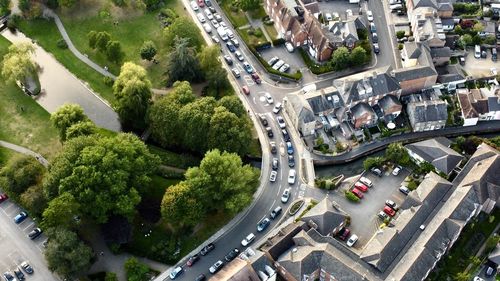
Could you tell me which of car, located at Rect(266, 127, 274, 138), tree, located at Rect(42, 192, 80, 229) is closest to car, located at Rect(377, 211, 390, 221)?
car, located at Rect(266, 127, 274, 138)

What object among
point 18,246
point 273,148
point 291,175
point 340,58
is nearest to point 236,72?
point 273,148

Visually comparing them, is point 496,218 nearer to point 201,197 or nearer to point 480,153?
point 480,153

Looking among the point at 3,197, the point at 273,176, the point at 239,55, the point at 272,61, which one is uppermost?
the point at 3,197

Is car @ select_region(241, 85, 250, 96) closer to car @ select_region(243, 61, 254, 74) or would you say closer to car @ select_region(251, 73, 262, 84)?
car @ select_region(251, 73, 262, 84)

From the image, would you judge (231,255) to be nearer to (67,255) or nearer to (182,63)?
(67,255)

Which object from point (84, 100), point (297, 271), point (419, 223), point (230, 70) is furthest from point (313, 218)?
point (84, 100)

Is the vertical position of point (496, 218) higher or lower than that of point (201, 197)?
lower
